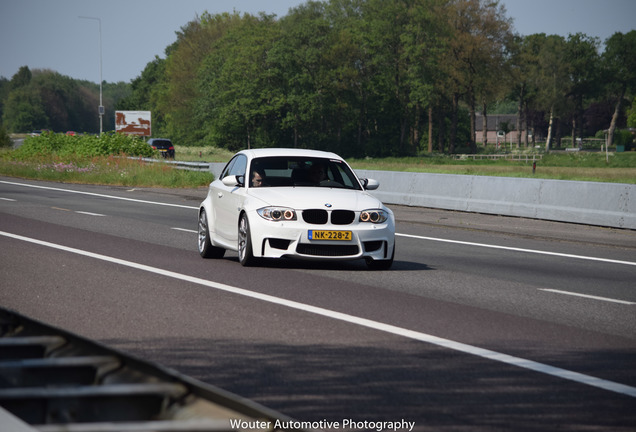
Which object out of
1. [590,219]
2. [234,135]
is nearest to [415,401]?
[590,219]

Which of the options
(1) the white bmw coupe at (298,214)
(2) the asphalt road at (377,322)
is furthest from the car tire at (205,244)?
(2) the asphalt road at (377,322)

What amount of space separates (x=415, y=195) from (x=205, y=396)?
23.8 metres

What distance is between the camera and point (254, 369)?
19.6 feet

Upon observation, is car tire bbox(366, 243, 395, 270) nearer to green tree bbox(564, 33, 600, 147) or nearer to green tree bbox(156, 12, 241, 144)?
green tree bbox(156, 12, 241, 144)

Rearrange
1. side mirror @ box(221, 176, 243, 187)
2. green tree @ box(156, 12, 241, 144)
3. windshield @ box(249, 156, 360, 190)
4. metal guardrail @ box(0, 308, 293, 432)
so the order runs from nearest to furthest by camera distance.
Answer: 1. metal guardrail @ box(0, 308, 293, 432)
2. side mirror @ box(221, 176, 243, 187)
3. windshield @ box(249, 156, 360, 190)
4. green tree @ box(156, 12, 241, 144)

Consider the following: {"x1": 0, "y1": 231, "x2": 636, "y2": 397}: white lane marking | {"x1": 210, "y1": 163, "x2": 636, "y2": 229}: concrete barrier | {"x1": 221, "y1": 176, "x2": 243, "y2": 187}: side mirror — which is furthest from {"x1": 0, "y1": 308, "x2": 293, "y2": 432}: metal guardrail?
{"x1": 210, "y1": 163, "x2": 636, "y2": 229}: concrete barrier

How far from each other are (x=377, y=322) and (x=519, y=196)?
595 inches

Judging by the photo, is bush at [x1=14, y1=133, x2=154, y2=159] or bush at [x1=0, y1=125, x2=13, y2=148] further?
bush at [x1=0, y1=125, x2=13, y2=148]

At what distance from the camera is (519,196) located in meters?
22.3

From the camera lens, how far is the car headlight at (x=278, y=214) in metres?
11.2

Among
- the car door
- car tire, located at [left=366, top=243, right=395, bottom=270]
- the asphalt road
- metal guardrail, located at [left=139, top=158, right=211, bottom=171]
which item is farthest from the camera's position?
metal guardrail, located at [left=139, top=158, right=211, bottom=171]

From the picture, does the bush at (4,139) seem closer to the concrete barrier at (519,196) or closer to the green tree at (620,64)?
the concrete barrier at (519,196)

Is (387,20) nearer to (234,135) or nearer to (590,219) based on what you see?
(234,135)

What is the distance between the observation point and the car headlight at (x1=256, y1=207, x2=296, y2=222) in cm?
1125
